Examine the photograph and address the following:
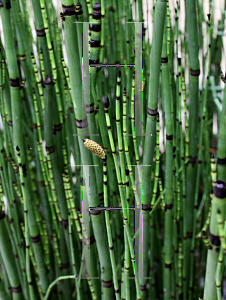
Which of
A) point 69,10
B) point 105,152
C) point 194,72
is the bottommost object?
point 105,152

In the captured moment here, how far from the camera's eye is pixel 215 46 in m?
1.03

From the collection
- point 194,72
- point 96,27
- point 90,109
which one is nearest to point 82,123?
point 90,109

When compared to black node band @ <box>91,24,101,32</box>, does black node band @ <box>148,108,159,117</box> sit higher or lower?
lower

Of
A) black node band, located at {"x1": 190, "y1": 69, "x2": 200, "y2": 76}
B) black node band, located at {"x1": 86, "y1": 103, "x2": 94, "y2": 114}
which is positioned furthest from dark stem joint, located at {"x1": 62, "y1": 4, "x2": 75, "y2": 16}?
black node band, located at {"x1": 190, "y1": 69, "x2": 200, "y2": 76}

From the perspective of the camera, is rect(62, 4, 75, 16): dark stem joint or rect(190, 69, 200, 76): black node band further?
rect(190, 69, 200, 76): black node band

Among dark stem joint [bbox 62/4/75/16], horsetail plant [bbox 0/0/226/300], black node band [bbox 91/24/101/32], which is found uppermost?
dark stem joint [bbox 62/4/75/16]

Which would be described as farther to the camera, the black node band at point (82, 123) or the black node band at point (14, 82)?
the black node band at point (14, 82)

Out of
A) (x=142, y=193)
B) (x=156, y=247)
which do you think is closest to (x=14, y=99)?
(x=142, y=193)

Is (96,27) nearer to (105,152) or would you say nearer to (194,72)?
(105,152)

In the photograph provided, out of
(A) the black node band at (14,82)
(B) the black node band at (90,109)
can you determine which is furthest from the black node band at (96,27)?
(A) the black node band at (14,82)

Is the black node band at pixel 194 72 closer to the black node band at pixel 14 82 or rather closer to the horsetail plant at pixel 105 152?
the horsetail plant at pixel 105 152

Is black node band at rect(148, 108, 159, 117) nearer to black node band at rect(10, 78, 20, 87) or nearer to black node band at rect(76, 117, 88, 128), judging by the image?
black node band at rect(76, 117, 88, 128)

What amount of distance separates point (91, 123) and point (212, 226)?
242 mm

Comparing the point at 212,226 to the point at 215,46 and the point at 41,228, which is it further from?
the point at 215,46
